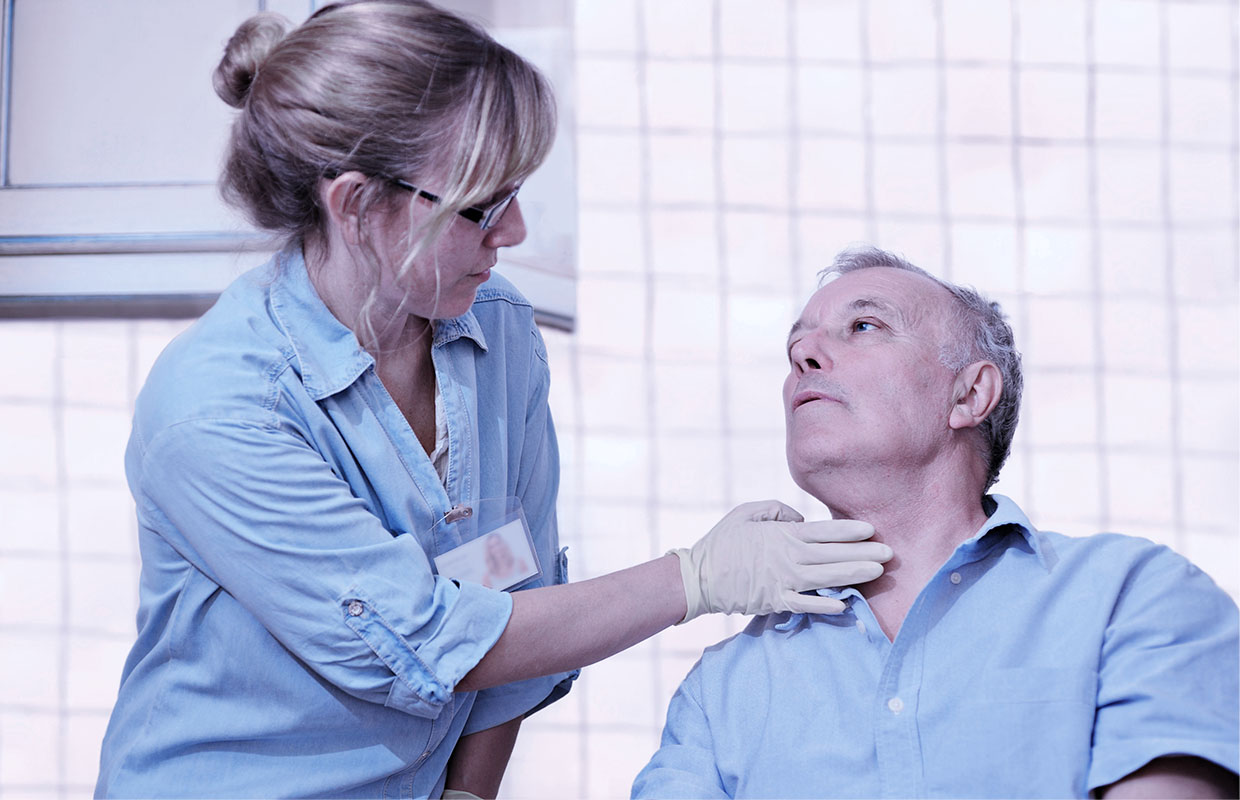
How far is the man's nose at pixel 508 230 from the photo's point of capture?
131 cm

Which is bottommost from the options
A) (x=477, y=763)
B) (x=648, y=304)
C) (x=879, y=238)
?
(x=477, y=763)

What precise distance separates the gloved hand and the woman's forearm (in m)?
Result: 0.09

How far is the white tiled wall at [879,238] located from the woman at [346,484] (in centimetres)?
114

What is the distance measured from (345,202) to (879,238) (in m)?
1.72

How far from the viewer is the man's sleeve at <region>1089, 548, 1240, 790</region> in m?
1.18

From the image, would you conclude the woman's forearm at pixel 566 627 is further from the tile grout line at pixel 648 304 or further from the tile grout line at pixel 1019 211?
the tile grout line at pixel 1019 211

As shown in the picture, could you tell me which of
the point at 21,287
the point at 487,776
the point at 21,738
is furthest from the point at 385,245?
the point at 21,738

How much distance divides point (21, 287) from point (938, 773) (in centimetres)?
213

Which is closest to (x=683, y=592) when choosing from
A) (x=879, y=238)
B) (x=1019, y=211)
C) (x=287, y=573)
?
(x=287, y=573)

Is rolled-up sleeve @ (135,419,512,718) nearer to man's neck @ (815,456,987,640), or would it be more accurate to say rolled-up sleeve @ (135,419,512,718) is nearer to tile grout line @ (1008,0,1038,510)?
man's neck @ (815,456,987,640)

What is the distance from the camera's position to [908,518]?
150 centimetres

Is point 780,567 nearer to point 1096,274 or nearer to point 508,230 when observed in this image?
point 508,230

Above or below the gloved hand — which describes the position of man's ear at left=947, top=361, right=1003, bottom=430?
above

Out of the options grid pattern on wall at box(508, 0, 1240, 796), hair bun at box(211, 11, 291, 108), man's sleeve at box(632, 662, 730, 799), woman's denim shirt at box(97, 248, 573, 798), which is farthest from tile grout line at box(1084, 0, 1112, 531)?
hair bun at box(211, 11, 291, 108)
